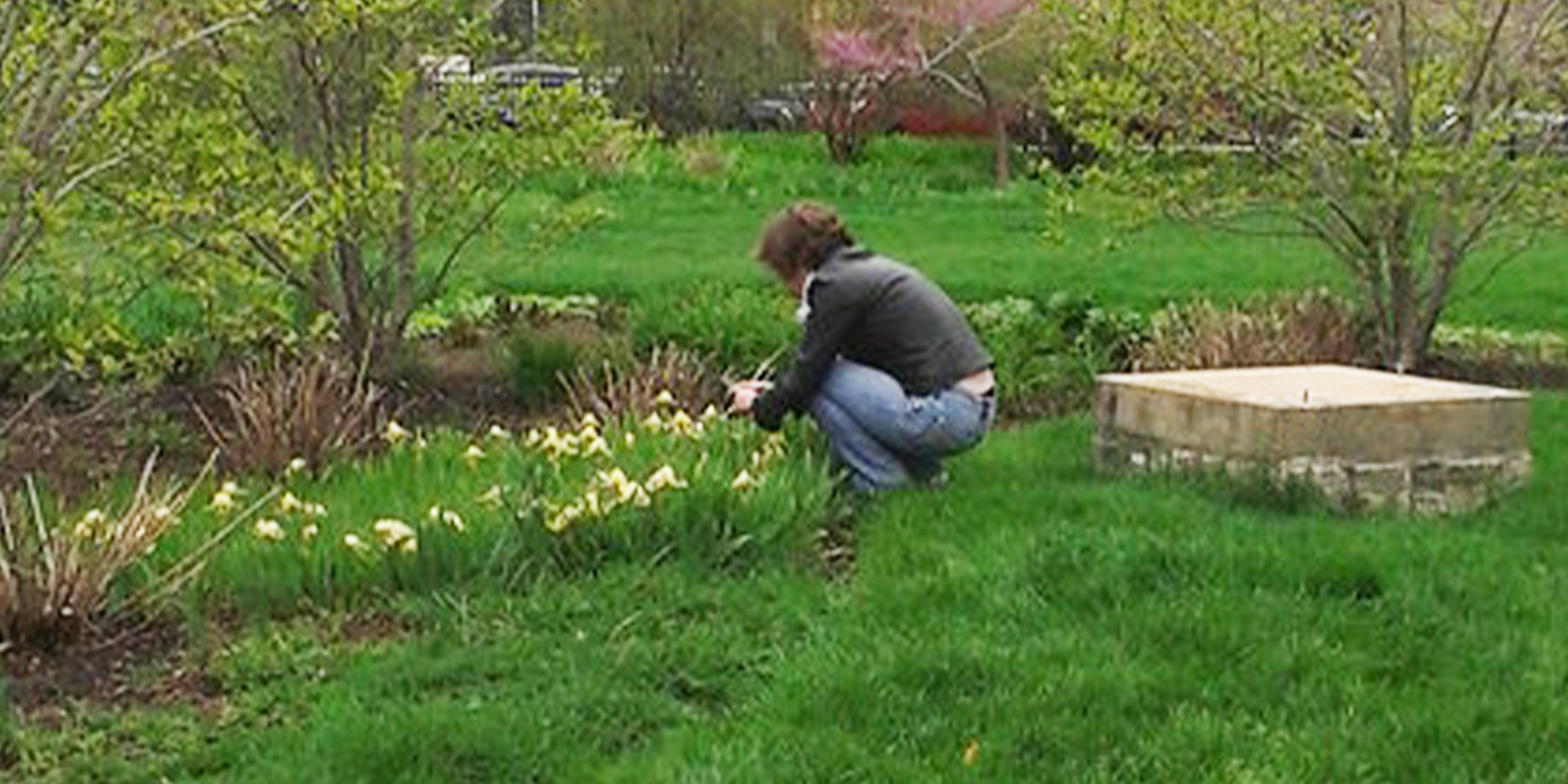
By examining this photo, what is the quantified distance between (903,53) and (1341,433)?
24287 millimetres

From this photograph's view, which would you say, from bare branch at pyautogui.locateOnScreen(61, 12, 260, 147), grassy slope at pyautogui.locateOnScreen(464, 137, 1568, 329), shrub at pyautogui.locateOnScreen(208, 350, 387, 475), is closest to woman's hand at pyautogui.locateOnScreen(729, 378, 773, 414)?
shrub at pyautogui.locateOnScreen(208, 350, 387, 475)

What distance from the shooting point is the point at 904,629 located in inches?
252

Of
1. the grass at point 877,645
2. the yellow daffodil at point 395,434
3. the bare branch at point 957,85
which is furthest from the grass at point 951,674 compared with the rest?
the bare branch at point 957,85

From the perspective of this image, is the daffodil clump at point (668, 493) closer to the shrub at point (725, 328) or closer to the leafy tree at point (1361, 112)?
the shrub at point (725, 328)

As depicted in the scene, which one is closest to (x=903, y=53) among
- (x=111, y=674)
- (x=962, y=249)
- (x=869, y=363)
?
(x=962, y=249)

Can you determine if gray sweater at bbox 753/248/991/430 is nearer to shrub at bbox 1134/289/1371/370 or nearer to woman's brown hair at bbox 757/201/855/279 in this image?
woman's brown hair at bbox 757/201/855/279

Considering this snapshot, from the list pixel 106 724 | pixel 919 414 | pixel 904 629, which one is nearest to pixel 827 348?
pixel 919 414

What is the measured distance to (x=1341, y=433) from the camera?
8.13m

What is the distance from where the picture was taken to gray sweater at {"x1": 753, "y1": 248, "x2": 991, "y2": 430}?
807cm

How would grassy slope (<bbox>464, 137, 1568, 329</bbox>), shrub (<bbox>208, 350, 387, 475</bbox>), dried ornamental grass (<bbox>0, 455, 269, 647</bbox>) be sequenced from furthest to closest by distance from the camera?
1. grassy slope (<bbox>464, 137, 1568, 329</bbox>)
2. shrub (<bbox>208, 350, 387, 475</bbox>)
3. dried ornamental grass (<bbox>0, 455, 269, 647</bbox>)

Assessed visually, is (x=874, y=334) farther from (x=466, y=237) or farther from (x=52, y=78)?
(x=466, y=237)

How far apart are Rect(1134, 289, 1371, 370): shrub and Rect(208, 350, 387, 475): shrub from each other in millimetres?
3436

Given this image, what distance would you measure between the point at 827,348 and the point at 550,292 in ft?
23.8

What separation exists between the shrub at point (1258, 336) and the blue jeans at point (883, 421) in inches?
108
